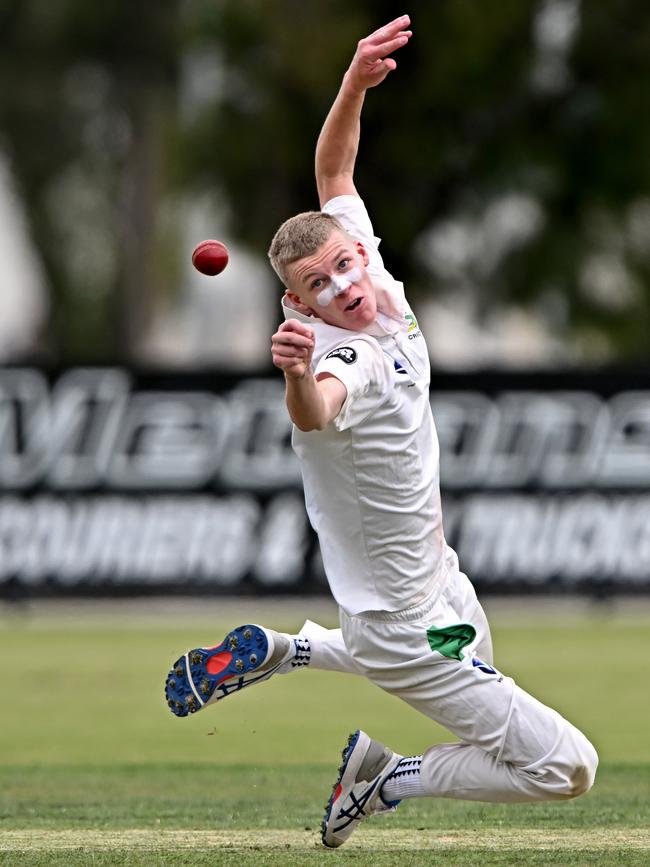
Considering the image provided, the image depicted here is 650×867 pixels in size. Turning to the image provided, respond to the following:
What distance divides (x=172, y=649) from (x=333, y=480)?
9.05m

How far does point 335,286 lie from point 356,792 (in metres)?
1.76

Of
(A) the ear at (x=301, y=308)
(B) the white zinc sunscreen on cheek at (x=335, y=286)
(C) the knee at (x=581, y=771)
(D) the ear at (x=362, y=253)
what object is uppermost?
(D) the ear at (x=362, y=253)

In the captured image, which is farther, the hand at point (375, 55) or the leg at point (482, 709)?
the hand at point (375, 55)

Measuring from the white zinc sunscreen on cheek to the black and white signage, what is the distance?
36.0ft

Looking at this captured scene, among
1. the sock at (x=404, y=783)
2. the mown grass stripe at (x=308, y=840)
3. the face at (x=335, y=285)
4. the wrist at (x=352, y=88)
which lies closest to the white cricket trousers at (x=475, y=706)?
the sock at (x=404, y=783)

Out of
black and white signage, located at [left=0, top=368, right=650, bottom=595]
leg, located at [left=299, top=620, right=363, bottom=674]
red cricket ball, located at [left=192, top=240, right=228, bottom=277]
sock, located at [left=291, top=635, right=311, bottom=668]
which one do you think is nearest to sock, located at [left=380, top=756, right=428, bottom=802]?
leg, located at [left=299, top=620, right=363, bottom=674]

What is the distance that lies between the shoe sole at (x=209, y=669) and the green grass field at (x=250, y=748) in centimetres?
53

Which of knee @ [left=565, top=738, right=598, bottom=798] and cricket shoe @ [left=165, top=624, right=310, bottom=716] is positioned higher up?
cricket shoe @ [left=165, top=624, right=310, bottom=716]

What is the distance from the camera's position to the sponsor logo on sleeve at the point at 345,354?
5434 mm

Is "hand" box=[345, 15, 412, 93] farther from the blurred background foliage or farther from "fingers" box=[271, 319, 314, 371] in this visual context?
the blurred background foliage

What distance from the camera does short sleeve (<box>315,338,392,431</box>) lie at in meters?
5.38

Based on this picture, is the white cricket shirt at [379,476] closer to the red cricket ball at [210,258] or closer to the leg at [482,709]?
the leg at [482,709]

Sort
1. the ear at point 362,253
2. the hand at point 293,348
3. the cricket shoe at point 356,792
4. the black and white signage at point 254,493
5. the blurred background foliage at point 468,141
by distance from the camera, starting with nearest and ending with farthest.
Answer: the hand at point 293,348, the ear at point 362,253, the cricket shoe at point 356,792, the black and white signage at point 254,493, the blurred background foliage at point 468,141

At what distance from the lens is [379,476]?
18.4ft
